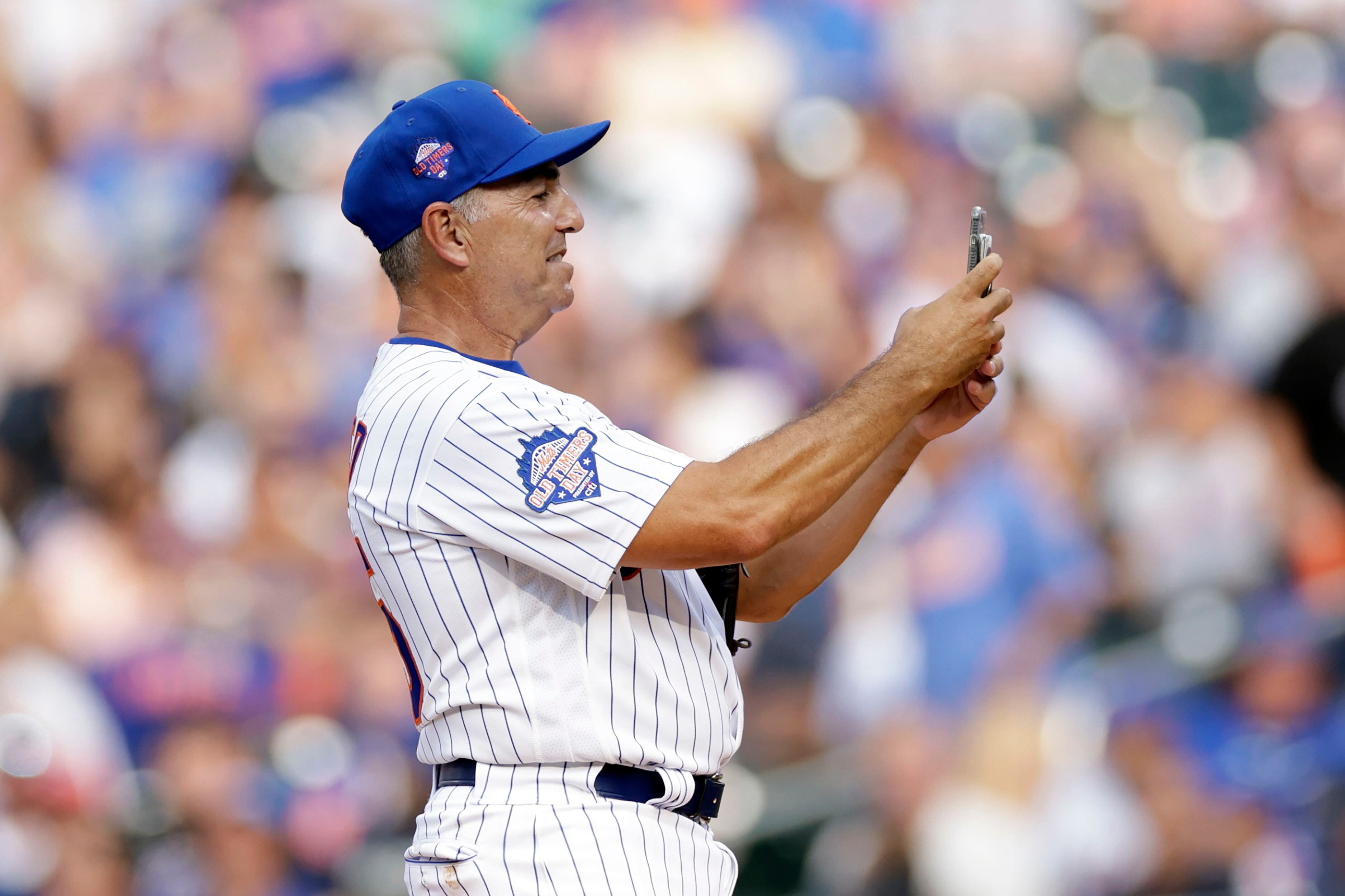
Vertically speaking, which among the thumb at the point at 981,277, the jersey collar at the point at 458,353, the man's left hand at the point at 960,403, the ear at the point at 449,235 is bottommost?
the man's left hand at the point at 960,403

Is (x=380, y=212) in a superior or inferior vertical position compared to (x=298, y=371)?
inferior

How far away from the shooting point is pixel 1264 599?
4793 mm

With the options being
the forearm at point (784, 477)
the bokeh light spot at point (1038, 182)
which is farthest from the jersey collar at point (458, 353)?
the bokeh light spot at point (1038, 182)

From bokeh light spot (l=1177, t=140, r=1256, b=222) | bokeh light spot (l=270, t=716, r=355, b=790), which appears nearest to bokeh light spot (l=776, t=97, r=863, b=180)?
bokeh light spot (l=1177, t=140, r=1256, b=222)

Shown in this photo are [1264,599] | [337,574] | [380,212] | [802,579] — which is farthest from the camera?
[337,574]

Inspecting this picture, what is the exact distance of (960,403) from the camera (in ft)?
7.46

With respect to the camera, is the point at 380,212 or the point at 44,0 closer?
the point at 380,212

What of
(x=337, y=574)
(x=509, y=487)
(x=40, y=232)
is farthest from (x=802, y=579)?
(x=40, y=232)

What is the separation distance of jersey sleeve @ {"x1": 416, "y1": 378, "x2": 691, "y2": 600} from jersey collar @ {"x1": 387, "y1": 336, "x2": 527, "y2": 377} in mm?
199

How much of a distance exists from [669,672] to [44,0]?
189 inches

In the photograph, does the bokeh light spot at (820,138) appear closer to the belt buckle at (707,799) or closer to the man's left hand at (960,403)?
the man's left hand at (960,403)

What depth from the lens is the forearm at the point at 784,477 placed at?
1891 mm

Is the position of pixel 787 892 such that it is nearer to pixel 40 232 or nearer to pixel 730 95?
pixel 730 95

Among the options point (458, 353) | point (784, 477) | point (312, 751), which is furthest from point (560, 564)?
point (312, 751)
